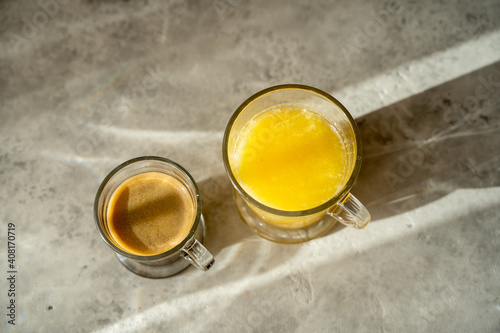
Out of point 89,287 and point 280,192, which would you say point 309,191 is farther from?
point 89,287

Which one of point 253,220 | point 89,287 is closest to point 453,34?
point 253,220

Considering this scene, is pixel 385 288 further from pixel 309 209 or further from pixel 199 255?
pixel 199 255

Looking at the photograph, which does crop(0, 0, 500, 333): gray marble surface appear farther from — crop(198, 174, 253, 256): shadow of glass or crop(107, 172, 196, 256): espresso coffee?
crop(107, 172, 196, 256): espresso coffee

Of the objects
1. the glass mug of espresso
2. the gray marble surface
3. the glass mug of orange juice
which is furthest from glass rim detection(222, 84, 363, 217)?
the gray marble surface

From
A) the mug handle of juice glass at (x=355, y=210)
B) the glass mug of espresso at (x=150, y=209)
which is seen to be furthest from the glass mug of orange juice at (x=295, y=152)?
the glass mug of espresso at (x=150, y=209)

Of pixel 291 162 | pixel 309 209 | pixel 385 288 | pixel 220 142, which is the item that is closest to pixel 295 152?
pixel 291 162

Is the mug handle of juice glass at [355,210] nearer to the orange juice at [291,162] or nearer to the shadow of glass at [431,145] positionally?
the orange juice at [291,162]
